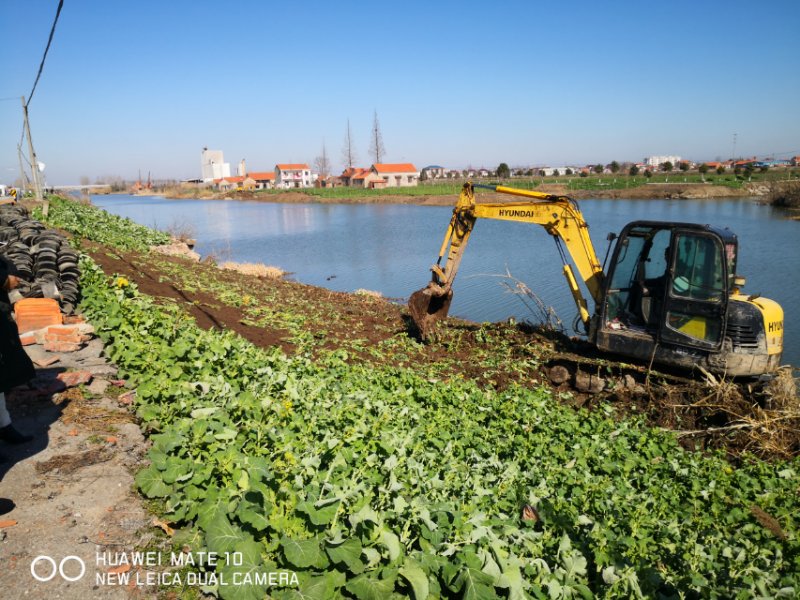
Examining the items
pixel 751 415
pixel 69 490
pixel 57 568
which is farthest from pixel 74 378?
pixel 751 415

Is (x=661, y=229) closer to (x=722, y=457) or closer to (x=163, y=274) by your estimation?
(x=722, y=457)

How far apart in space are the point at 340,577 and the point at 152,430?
11.3 feet

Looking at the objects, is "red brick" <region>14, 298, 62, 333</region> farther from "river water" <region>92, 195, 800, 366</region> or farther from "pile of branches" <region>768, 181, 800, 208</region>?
"pile of branches" <region>768, 181, 800, 208</region>

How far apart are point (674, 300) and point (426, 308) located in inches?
183

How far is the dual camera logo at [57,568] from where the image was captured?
146 inches

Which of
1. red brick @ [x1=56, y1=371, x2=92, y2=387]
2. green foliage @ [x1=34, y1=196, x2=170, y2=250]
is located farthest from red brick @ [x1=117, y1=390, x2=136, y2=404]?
green foliage @ [x1=34, y1=196, x2=170, y2=250]

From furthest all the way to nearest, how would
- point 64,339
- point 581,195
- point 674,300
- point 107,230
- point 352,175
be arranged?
point 352,175
point 581,195
point 107,230
point 674,300
point 64,339

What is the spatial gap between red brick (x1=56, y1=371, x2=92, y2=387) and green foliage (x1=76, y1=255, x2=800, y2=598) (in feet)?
1.55

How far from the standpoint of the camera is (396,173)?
102m

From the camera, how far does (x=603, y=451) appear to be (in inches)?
252

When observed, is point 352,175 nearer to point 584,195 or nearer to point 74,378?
point 584,195

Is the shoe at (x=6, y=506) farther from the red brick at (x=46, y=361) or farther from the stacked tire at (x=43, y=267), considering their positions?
the stacked tire at (x=43, y=267)

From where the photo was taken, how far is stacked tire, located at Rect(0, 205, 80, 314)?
372 inches

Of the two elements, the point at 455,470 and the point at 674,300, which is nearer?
the point at 455,470
